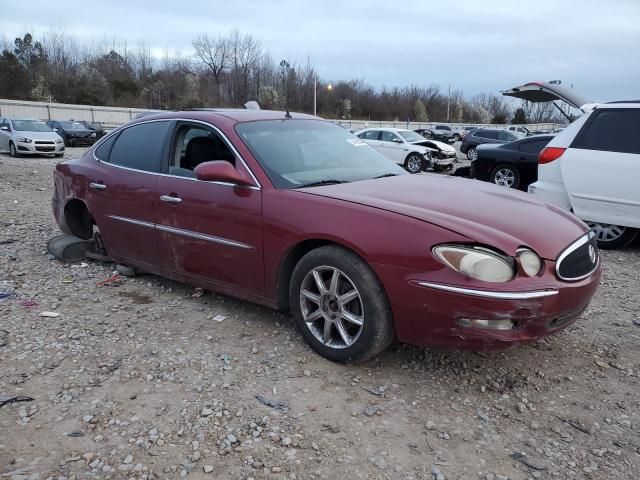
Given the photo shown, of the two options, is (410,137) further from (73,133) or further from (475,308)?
(73,133)

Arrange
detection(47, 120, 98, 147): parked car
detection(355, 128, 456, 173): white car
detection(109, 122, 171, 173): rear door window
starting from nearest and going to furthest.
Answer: detection(109, 122, 171, 173): rear door window
detection(355, 128, 456, 173): white car
detection(47, 120, 98, 147): parked car

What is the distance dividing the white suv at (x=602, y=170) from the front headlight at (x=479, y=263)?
401 cm

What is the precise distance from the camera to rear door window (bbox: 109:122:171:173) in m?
4.36

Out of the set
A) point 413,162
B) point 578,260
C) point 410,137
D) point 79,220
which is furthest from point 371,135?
point 578,260

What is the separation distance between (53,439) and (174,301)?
1.90 metres

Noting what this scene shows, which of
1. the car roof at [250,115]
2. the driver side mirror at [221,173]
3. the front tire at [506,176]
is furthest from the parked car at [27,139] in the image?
the driver side mirror at [221,173]

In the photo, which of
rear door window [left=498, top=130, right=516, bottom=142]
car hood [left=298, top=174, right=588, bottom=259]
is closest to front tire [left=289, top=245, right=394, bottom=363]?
car hood [left=298, top=174, right=588, bottom=259]

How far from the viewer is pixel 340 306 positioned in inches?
125

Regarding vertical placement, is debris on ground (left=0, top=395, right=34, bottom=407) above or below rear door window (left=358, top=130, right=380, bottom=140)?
below

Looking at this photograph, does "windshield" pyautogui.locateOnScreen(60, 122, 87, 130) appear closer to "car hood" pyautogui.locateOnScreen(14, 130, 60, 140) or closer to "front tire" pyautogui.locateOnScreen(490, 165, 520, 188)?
"car hood" pyautogui.locateOnScreen(14, 130, 60, 140)

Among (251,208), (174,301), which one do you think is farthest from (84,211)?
(251,208)

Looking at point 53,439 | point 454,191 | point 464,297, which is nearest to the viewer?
point 53,439

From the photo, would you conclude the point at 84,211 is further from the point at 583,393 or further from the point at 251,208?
the point at 583,393

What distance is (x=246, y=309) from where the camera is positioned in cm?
421
